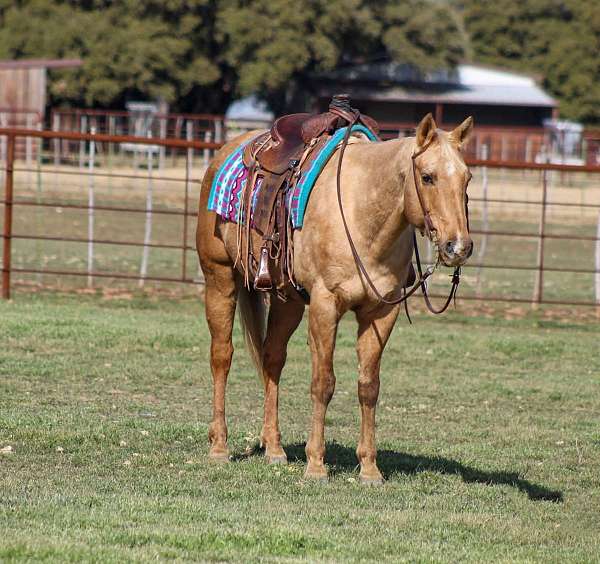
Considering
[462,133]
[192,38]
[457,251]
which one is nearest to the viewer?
[457,251]

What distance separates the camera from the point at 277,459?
7.02 metres

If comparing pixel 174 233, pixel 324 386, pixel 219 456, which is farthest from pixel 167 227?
pixel 324 386

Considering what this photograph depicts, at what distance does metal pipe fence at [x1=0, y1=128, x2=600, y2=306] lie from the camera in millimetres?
13773

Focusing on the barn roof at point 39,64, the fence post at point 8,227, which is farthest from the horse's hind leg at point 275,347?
the barn roof at point 39,64

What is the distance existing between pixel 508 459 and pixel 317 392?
5.18 feet

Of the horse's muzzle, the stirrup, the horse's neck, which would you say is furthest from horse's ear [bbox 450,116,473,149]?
the stirrup

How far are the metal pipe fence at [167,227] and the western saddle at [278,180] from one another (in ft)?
18.2

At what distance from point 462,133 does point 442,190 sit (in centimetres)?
40

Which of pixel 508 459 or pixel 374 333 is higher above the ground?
pixel 374 333

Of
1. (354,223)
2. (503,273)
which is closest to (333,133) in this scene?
(354,223)

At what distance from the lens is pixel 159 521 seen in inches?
213

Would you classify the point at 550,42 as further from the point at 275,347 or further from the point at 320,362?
the point at 320,362

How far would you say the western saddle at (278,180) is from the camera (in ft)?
22.1

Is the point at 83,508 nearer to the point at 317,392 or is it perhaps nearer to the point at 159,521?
the point at 159,521
